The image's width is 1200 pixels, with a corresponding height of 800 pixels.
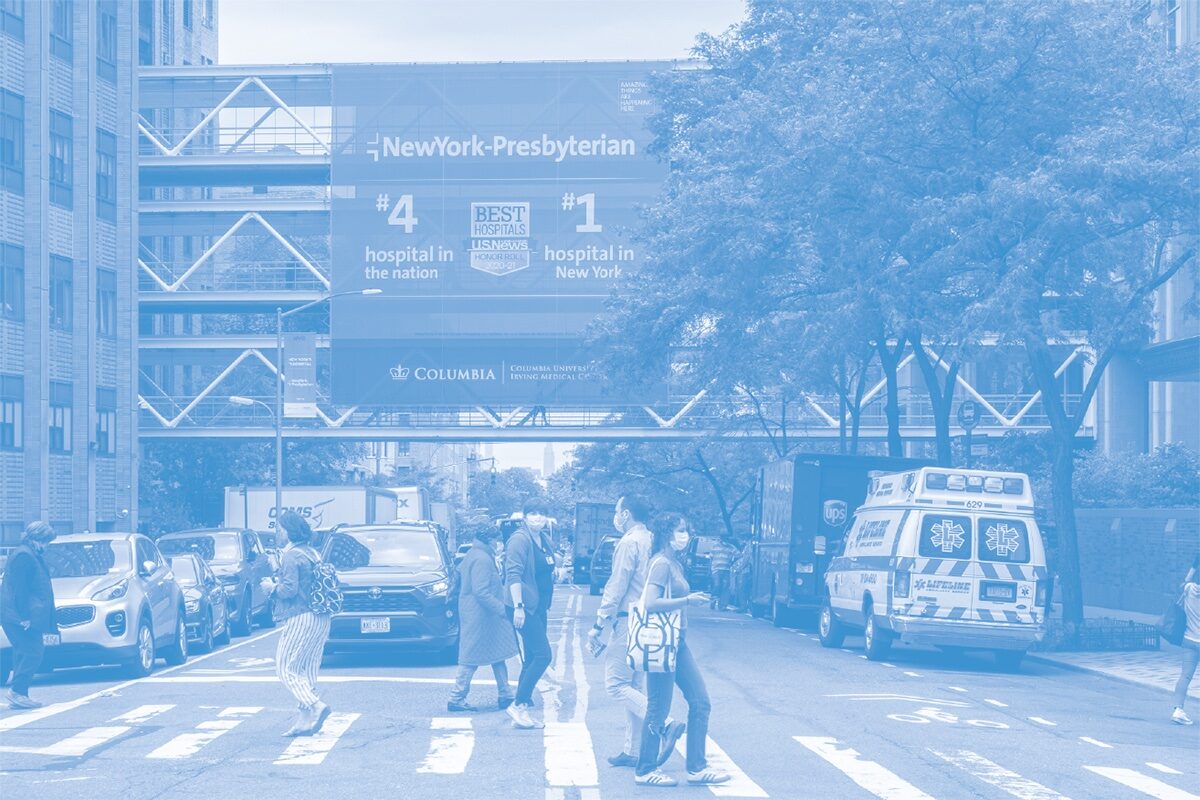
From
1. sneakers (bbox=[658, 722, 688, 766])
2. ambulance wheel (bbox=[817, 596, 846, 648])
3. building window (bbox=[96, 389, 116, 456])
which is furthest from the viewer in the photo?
building window (bbox=[96, 389, 116, 456])

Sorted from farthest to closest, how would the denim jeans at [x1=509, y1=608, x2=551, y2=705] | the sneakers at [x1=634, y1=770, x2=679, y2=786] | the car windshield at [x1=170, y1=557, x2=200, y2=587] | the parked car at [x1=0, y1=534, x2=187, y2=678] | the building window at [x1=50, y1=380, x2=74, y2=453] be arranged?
1. the building window at [x1=50, y1=380, x2=74, y2=453]
2. the car windshield at [x1=170, y1=557, x2=200, y2=587]
3. the parked car at [x1=0, y1=534, x2=187, y2=678]
4. the denim jeans at [x1=509, y1=608, x2=551, y2=705]
5. the sneakers at [x1=634, y1=770, x2=679, y2=786]

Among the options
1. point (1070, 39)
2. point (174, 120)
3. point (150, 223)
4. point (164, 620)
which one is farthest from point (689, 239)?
point (174, 120)

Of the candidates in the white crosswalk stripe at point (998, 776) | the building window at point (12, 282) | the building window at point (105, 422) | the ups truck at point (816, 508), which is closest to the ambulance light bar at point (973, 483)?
the ups truck at point (816, 508)

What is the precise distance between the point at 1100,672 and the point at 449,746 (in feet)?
38.6

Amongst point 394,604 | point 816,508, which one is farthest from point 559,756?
point 816,508

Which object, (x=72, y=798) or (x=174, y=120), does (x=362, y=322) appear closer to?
(x=174, y=120)

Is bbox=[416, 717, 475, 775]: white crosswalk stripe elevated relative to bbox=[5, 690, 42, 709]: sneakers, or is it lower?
elevated

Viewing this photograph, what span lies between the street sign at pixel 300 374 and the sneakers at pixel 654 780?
33.8 m

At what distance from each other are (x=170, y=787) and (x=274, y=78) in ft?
130

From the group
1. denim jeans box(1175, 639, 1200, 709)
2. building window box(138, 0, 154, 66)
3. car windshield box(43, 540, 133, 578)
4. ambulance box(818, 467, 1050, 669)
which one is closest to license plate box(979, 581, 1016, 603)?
ambulance box(818, 467, 1050, 669)

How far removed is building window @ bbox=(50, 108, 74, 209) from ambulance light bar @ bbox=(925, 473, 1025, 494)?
95.4 ft

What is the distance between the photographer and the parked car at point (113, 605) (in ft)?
61.3

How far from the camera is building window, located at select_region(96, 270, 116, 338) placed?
47.0 metres

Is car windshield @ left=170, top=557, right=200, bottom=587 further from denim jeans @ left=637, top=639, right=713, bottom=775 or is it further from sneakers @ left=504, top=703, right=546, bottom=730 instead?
denim jeans @ left=637, top=639, right=713, bottom=775
